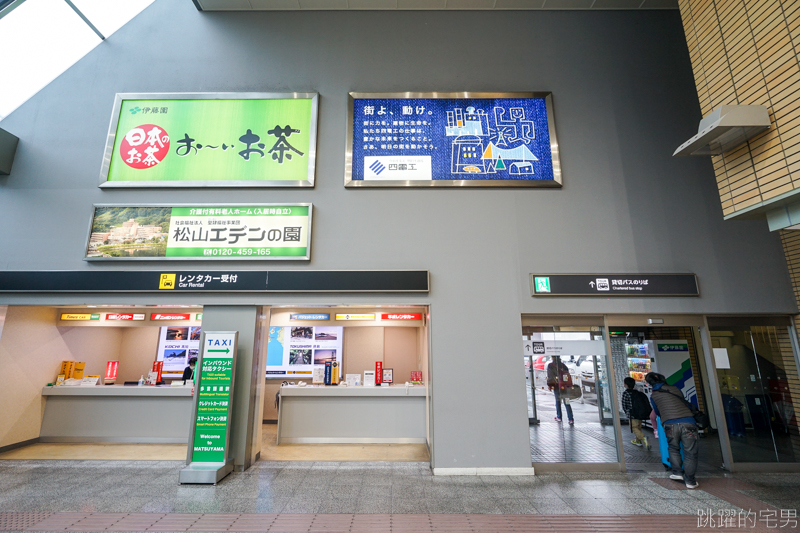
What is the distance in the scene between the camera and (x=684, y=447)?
14.8ft

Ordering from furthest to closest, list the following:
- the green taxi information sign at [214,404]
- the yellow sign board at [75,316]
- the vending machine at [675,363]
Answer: the yellow sign board at [75,316], the vending machine at [675,363], the green taxi information sign at [214,404]

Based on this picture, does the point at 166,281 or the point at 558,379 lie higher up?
the point at 166,281

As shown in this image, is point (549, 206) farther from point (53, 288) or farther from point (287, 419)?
point (53, 288)

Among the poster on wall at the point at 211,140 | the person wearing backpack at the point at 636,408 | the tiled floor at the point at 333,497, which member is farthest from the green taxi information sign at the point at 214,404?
the person wearing backpack at the point at 636,408

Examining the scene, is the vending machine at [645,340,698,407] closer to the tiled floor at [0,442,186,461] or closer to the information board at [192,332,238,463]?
the information board at [192,332,238,463]

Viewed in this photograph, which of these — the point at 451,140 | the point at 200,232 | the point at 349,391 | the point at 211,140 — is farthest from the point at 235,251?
the point at 451,140

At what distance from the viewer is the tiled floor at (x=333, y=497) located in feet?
11.5

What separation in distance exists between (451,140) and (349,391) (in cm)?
465

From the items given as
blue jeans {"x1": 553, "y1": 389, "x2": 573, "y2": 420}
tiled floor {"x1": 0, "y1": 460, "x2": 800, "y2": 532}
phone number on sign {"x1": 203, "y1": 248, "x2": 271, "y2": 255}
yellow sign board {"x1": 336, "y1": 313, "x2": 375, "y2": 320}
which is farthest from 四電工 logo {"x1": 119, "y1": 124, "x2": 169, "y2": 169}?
blue jeans {"x1": 553, "y1": 389, "x2": 573, "y2": 420}

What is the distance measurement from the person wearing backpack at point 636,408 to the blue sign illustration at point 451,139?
11.8ft

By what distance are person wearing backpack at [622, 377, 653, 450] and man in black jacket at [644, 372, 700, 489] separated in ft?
3.19

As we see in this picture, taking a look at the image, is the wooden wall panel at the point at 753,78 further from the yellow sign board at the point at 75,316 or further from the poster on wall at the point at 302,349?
the yellow sign board at the point at 75,316

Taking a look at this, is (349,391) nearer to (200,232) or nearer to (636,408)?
(200,232)

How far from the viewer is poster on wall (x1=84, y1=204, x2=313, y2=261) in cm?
536
